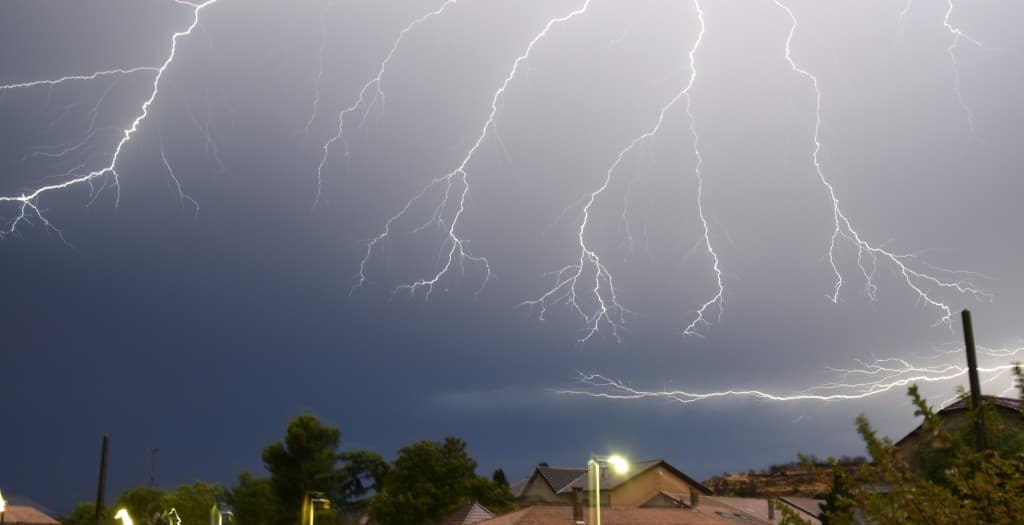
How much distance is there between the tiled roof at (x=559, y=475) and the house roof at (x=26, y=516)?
35.2m

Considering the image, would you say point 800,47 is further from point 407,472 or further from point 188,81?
point 188,81

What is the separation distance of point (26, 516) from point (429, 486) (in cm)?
3369

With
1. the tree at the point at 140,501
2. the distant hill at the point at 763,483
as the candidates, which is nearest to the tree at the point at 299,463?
the tree at the point at 140,501

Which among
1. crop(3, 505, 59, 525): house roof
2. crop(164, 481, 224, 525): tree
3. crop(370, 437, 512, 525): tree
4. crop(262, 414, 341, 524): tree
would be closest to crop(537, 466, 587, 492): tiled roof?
crop(370, 437, 512, 525): tree

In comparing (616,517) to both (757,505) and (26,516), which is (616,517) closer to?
(757,505)

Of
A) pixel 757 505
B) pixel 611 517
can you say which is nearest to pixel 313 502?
pixel 611 517

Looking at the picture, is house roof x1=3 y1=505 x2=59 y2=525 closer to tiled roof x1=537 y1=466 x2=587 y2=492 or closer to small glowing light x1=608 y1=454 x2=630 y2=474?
tiled roof x1=537 y1=466 x2=587 y2=492

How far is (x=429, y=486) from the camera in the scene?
44562 millimetres

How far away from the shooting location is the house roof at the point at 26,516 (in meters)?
57.5

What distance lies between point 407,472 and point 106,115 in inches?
911

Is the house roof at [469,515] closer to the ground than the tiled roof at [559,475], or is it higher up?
closer to the ground

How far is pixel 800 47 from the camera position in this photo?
48.6 meters

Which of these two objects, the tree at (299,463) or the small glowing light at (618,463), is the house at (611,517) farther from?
the tree at (299,463)

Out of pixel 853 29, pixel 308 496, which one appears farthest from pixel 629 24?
pixel 308 496
